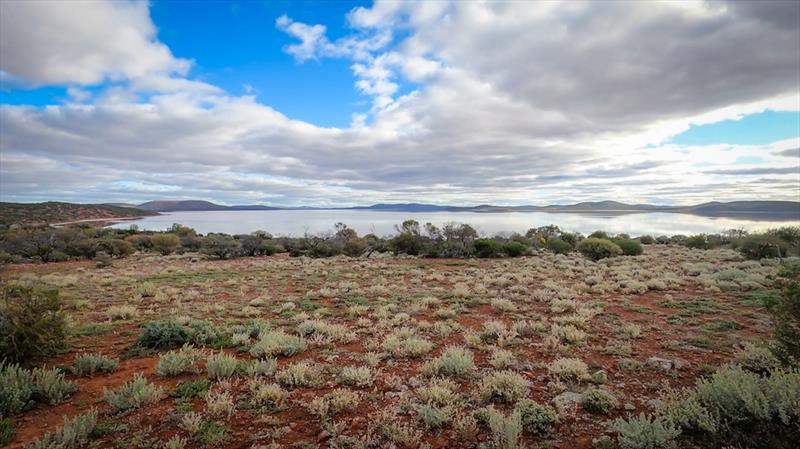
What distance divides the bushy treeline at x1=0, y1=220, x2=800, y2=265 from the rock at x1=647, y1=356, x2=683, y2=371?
20.9 m

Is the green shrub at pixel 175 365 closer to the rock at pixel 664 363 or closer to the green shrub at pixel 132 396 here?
the green shrub at pixel 132 396

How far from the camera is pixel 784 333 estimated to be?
546 cm

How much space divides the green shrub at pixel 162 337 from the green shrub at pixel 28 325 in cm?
141

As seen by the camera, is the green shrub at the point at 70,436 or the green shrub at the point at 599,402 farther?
the green shrub at the point at 599,402

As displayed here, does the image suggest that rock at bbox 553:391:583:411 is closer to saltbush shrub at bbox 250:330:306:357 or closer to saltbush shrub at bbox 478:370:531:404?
saltbush shrub at bbox 478:370:531:404

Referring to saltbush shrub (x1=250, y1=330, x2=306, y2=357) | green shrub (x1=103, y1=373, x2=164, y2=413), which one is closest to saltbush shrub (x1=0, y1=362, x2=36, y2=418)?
green shrub (x1=103, y1=373, x2=164, y2=413)

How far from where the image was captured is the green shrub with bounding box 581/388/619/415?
4805 mm

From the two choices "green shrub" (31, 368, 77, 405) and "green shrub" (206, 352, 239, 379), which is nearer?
"green shrub" (31, 368, 77, 405)

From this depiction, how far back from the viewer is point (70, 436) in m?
3.92

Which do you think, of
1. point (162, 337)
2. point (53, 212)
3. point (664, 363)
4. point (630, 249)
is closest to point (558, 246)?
point (630, 249)

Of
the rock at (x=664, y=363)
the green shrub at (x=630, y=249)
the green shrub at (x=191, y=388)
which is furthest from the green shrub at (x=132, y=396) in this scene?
→ the green shrub at (x=630, y=249)

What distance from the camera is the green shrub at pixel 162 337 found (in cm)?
757

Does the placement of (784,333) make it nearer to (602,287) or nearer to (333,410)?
(333,410)

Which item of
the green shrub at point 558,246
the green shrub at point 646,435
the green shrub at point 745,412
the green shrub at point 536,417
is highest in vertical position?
the green shrub at point 745,412
